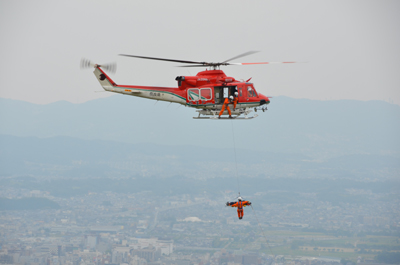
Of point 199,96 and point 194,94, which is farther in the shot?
point 194,94

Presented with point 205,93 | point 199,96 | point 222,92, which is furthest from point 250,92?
point 199,96

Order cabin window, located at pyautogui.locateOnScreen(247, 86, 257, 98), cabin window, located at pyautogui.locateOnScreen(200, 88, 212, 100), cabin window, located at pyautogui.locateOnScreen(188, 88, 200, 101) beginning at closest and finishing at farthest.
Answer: cabin window, located at pyautogui.locateOnScreen(200, 88, 212, 100)
cabin window, located at pyautogui.locateOnScreen(188, 88, 200, 101)
cabin window, located at pyautogui.locateOnScreen(247, 86, 257, 98)

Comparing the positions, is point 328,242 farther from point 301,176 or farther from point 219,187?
point 301,176

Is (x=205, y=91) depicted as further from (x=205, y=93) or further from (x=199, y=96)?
(x=199, y=96)

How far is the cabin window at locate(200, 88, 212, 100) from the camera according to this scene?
29.6 m

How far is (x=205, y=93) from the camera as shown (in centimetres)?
2964

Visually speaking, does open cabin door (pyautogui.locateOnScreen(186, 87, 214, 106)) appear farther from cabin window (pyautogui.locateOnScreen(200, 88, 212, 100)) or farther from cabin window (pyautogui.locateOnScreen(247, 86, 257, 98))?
cabin window (pyautogui.locateOnScreen(247, 86, 257, 98))

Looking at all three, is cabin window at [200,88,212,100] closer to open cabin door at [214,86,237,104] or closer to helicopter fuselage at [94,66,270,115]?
helicopter fuselage at [94,66,270,115]

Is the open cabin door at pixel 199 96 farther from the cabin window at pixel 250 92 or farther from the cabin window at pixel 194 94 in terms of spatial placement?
the cabin window at pixel 250 92

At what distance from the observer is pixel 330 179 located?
188m

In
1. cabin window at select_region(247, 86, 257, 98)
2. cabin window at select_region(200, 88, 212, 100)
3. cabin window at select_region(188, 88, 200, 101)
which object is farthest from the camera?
cabin window at select_region(247, 86, 257, 98)

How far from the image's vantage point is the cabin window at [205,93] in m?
29.6

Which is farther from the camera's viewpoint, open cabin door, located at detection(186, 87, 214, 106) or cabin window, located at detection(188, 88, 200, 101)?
cabin window, located at detection(188, 88, 200, 101)

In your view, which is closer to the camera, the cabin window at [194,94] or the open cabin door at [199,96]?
the open cabin door at [199,96]
